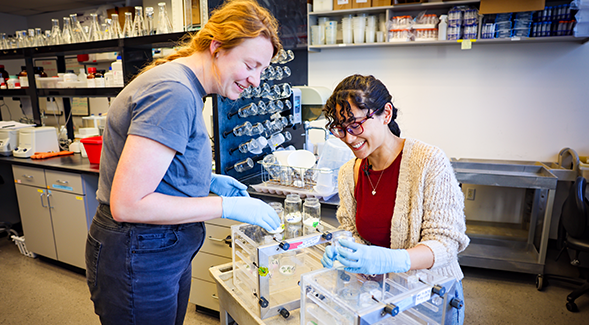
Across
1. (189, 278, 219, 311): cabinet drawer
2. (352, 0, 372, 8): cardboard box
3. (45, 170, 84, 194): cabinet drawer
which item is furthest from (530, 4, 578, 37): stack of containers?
(45, 170, 84, 194): cabinet drawer

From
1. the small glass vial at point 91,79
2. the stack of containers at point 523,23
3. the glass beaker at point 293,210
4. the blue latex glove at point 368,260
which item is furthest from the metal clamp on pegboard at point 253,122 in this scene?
the stack of containers at point 523,23

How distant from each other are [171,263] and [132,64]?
2.24m

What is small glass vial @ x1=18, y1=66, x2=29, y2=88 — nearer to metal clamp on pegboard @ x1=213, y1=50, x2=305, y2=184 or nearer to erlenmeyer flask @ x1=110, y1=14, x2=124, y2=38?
erlenmeyer flask @ x1=110, y1=14, x2=124, y2=38

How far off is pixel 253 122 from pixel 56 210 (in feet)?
6.11

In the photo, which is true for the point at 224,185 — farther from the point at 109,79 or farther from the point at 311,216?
the point at 109,79

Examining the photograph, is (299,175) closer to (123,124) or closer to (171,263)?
(171,263)

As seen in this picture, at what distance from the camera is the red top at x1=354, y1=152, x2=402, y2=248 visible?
1300mm

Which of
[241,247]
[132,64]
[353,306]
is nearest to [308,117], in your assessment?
[132,64]

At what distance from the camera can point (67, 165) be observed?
286cm

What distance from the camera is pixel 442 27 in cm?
314

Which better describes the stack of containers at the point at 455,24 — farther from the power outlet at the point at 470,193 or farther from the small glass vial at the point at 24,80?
the small glass vial at the point at 24,80

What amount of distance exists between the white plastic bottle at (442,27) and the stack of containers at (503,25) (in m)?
0.40

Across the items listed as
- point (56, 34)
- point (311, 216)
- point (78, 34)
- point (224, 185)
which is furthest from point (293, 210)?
point (56, 34)

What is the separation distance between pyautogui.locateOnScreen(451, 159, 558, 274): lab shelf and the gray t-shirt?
7.84 feet
